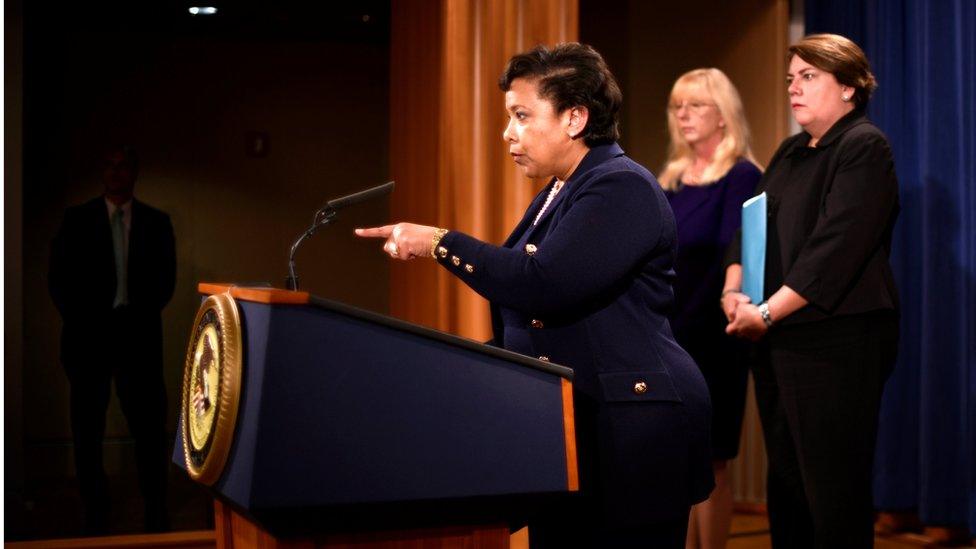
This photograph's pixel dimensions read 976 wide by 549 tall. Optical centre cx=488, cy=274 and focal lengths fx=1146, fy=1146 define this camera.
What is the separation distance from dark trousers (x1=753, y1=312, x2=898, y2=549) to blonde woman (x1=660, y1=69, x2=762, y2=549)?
0.40m

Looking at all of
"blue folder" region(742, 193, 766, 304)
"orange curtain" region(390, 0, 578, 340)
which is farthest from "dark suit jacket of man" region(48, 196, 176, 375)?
"blue folder" region(742, 193, 766, 304)

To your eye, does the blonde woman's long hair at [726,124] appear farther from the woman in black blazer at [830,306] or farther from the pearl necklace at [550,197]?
the pearl necklace at [550,197]

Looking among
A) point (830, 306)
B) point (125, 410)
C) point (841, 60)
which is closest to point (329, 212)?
point (830, 306)

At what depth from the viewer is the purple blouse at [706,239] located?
129 inches

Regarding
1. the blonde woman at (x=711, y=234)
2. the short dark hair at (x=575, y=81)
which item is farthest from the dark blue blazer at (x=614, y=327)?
the blonde woman at (x=711, y=234)

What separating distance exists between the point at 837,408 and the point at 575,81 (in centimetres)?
126

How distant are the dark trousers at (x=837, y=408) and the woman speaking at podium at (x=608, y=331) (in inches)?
37.4

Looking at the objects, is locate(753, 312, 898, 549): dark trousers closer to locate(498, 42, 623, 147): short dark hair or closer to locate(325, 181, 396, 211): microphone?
locate(498, 42, 623, 147): short dark hair

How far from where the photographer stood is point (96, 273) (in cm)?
444

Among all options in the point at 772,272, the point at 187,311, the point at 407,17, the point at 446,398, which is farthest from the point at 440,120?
the point at 446,398

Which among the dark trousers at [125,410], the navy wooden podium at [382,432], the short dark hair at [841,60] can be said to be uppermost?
the short dark hair at [841,60]

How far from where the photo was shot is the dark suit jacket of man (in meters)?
4.41

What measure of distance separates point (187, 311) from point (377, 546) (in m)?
3.75

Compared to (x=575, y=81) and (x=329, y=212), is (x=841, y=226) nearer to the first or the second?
(x=575, y=81)
